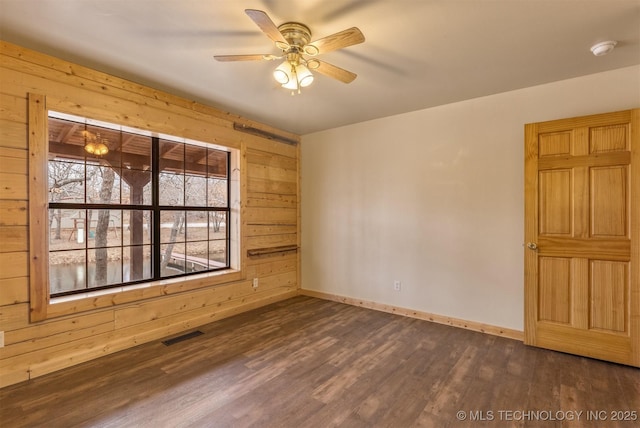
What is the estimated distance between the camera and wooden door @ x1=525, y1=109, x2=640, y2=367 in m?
2.58

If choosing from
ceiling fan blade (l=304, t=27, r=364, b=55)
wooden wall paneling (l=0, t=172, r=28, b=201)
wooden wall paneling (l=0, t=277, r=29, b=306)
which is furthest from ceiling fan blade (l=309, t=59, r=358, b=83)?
wooden wall paneling (l=0, t=277, r=29, b=306)

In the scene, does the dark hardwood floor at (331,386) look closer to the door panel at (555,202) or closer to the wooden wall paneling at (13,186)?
the door panel at (555,202)

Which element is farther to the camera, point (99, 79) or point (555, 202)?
point (555, 202)

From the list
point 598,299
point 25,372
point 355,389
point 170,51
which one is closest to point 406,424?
point 355,389

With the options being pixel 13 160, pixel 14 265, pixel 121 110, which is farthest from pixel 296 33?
pixel 14 265

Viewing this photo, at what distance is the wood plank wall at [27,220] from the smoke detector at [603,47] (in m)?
3.55

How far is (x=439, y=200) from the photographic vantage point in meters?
3.64

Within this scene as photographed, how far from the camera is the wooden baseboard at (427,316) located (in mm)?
3187

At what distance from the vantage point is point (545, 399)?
2109mm

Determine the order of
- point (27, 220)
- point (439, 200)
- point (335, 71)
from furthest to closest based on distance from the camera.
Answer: point (439, 200)
point (27, 220)
point (335, 71)

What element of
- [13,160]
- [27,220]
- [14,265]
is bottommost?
[14,265]

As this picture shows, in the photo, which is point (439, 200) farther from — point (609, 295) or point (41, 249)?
point (41, 249)

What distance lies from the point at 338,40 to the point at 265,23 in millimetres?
455

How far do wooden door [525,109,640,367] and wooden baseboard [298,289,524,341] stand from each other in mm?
231
